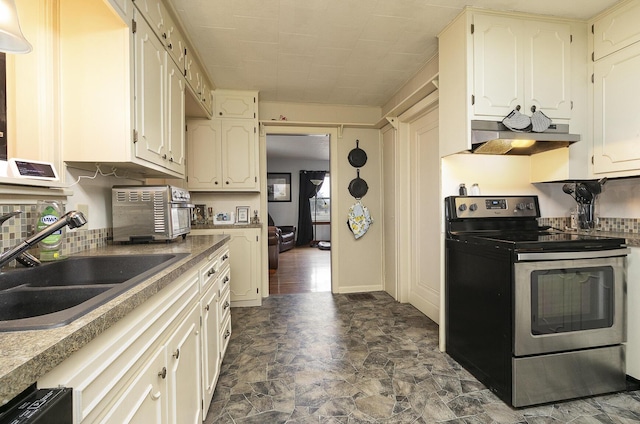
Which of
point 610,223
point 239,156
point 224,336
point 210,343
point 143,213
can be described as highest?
point 239,156

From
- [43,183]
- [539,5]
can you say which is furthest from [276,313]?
[539,5]

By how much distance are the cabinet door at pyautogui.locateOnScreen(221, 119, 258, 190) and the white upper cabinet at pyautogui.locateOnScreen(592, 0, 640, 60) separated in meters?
2.94

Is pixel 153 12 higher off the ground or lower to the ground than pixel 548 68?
higher

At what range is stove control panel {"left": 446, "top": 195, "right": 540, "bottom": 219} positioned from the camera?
211cm

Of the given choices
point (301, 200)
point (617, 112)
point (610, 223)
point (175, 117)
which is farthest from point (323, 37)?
point (301, 200)

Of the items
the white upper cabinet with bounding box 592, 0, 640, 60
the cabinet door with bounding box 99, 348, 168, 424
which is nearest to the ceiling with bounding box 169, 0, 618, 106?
the white upper cabinet with bounding box 592, 0, 640, 60

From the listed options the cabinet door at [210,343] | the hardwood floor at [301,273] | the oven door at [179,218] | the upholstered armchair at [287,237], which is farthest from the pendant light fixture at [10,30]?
the upholstered armchair at [287,237]

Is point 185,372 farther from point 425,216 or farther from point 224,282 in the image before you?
point 425,216

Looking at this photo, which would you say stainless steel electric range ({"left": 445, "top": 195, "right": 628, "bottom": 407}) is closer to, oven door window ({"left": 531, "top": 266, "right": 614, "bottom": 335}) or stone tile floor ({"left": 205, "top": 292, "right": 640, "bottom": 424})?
oven door window ({"left": 531, "top": 266, "right": 614, "bottom": 335})

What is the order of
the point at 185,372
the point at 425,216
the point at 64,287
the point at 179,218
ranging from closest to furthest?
the point at 64,287, the point at 185,372, the point at 179,218, the point at 425,216

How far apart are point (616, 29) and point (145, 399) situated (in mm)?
3152

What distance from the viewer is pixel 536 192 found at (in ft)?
7.48

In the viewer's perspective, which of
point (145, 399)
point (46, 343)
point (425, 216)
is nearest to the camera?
point (46, 343)

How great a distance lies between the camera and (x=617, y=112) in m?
1.89
